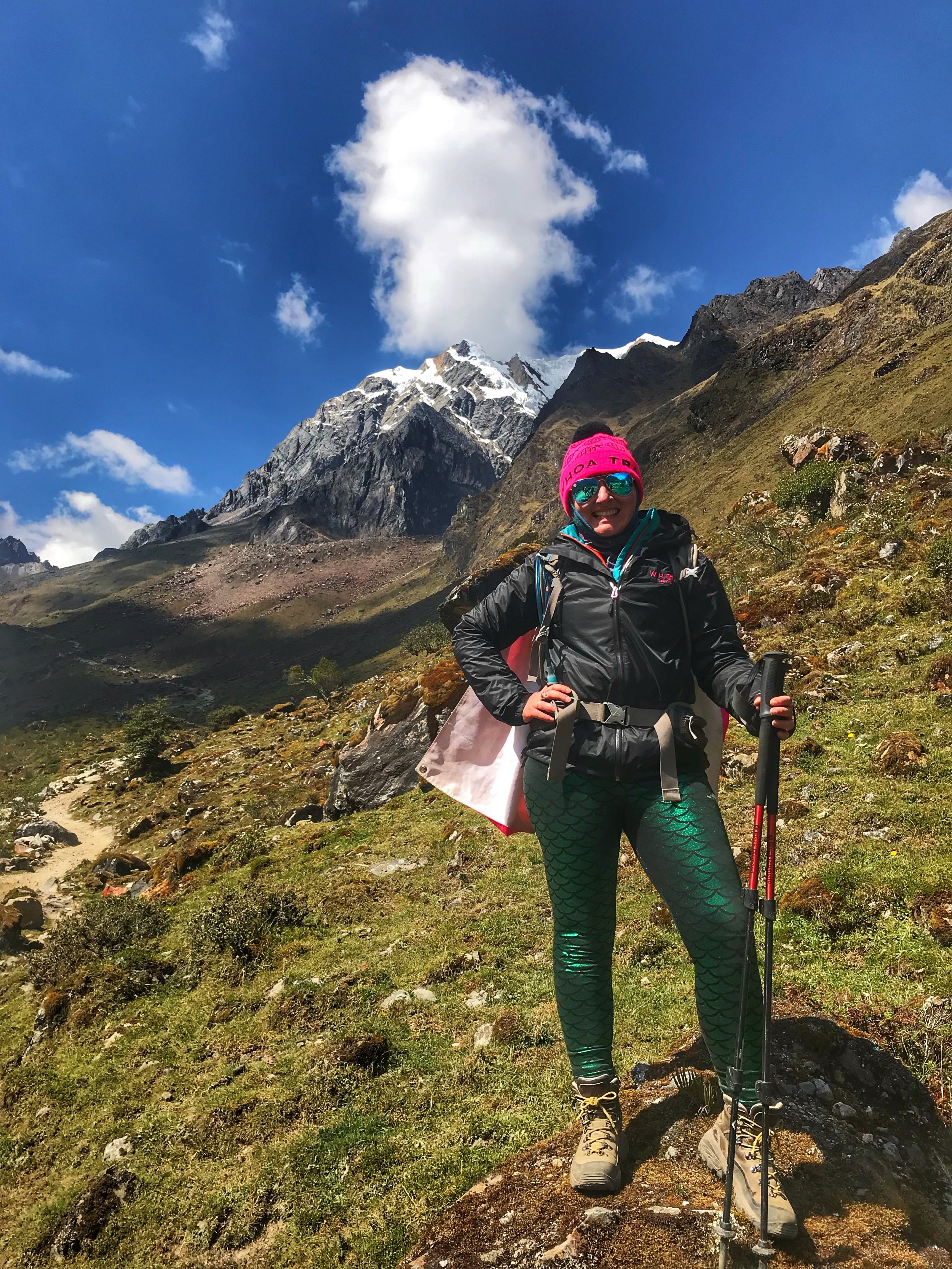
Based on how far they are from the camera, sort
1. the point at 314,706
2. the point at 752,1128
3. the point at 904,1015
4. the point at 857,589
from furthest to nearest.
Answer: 1. the point at 314,706
2. the point at 857,589
3. the point at 904,1015
4. the point at 752,1128

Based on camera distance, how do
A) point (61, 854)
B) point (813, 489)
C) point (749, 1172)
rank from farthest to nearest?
point (813, 489) < point (61, 854) < point (749, 1172)

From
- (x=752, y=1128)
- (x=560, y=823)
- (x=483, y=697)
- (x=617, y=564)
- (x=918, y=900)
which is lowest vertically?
(x=918, y=900)

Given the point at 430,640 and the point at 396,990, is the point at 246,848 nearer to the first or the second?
the point at 396,990

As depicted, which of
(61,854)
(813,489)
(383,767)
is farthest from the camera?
(813,489)

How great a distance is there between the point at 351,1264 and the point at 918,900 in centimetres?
504

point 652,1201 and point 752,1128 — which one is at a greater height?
point 752,1128

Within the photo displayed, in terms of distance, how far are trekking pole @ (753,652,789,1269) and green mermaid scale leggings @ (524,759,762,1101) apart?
11 centimetres

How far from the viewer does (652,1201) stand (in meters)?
2.84

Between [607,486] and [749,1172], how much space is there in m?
3.40

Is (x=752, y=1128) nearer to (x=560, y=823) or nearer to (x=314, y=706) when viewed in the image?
(x=560, y=823)

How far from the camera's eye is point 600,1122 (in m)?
3.05

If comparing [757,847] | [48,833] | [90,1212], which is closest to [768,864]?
[757,847]

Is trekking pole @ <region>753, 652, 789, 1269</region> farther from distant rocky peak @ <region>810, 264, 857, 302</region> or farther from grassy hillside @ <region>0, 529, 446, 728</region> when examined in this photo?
distant rocky peak @ <region>810, 264, 857, 302</region>

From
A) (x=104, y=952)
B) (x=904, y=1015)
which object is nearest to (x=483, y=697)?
(x=904, y=1015)
